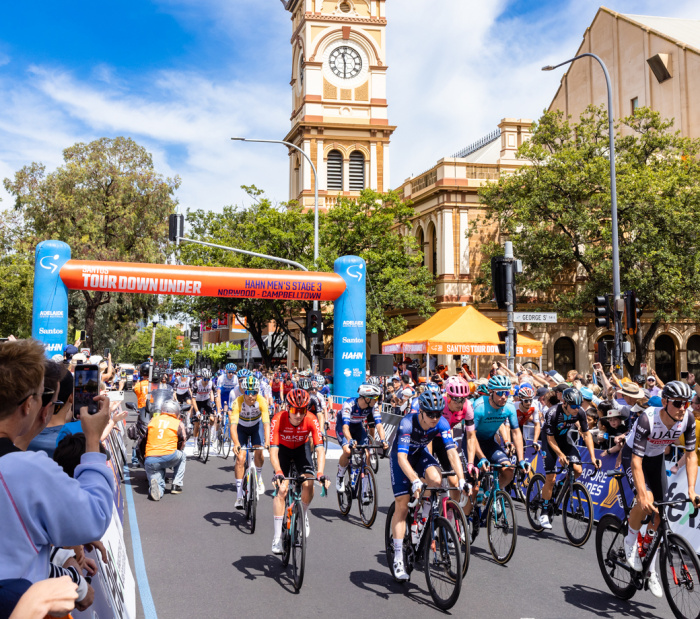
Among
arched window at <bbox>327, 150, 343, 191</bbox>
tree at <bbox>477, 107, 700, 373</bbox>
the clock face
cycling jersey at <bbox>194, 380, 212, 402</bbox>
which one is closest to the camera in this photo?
cycling jersey at <bbox>194, 380, 212, 402</bbox>

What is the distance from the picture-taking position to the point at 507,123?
41.2 meters

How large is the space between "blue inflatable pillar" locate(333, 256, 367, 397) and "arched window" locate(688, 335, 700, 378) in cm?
2330

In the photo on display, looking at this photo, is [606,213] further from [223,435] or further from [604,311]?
[223,435]

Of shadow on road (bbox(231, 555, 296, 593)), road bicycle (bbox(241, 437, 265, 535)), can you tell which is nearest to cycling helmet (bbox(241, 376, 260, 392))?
road bicycle (bbox(241, 437, 265, 535))

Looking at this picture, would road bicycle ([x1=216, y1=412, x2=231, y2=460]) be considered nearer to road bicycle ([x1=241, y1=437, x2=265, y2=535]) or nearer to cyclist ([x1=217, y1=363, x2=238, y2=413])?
cyclist ([x1=217, y1=363, x2=238, y2=413])

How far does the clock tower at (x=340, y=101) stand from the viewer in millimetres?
51312

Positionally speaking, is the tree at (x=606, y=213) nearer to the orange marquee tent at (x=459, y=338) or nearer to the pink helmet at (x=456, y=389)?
the orange marquee tent at (x=459, y=338)

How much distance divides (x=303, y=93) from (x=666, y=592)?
5224 centimetres

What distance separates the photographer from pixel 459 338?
899 inches

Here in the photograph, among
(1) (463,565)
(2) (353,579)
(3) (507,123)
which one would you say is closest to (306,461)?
(2) (353,579)

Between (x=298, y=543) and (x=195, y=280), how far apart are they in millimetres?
15183

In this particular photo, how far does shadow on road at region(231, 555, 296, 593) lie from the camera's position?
702 centimetres

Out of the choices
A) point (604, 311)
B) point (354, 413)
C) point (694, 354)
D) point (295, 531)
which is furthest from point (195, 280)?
point (694, 354)

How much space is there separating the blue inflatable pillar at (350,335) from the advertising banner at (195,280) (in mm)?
330
